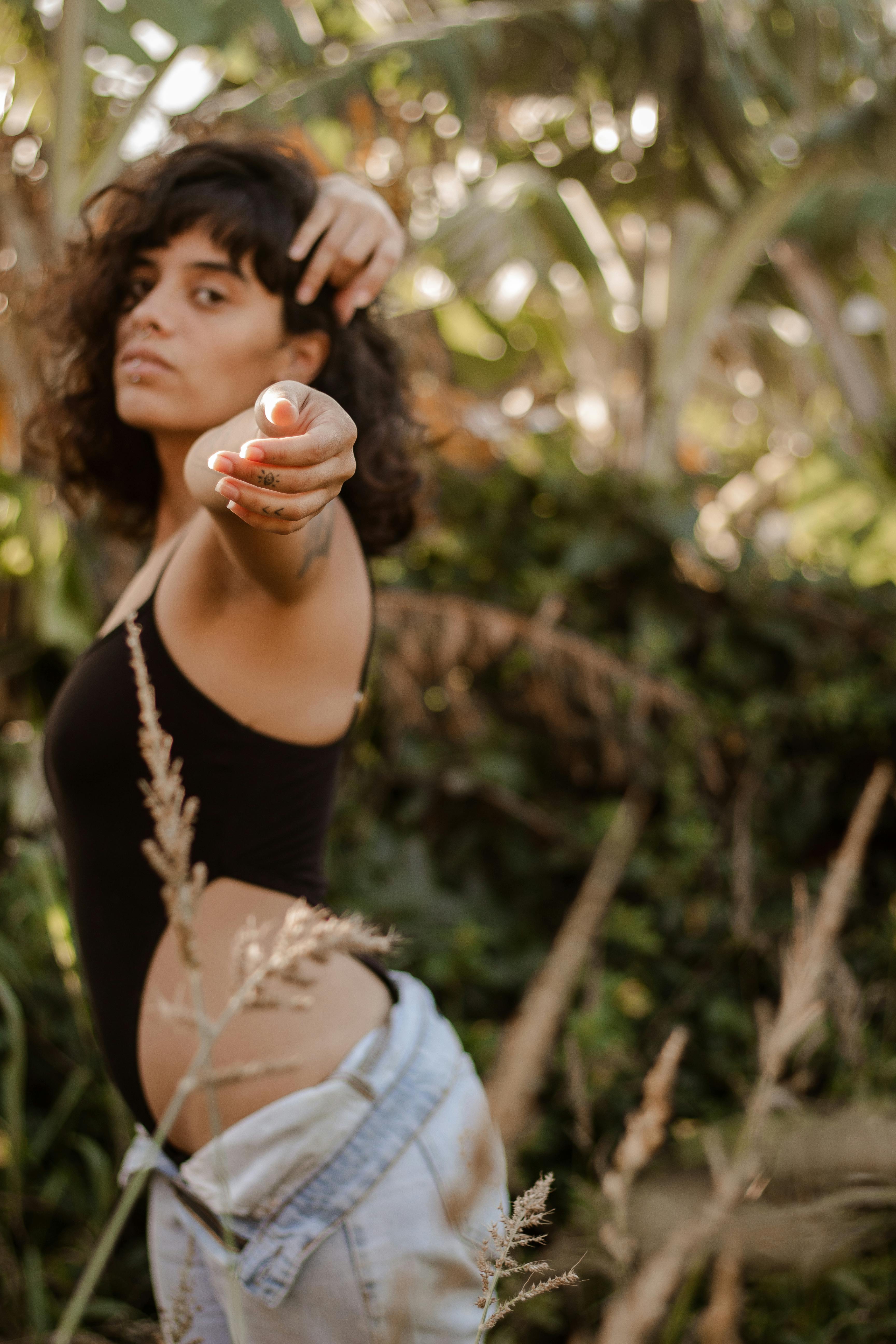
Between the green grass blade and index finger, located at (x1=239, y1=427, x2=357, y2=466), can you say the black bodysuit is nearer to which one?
index finger, located at (x1=239, y1=427, x2=357, y2=466)

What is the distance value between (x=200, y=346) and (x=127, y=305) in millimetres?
263

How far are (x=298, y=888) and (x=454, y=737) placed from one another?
1834 millimetres

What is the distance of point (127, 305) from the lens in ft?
3.96

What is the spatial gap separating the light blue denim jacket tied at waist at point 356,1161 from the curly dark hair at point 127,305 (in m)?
0.64

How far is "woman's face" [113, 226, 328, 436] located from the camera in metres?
1.01

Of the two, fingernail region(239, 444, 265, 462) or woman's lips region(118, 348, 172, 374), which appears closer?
fingernail region(239, 444, 265, 462)

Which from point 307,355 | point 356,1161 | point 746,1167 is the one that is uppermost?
point 307,355

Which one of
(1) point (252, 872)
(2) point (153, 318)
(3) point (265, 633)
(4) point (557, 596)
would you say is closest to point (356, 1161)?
(1) point (252, 872)

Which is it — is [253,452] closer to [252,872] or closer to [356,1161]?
[252,872]

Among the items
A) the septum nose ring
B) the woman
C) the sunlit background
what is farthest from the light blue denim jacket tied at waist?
the septum nose ring

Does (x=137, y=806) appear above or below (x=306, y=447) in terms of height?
below

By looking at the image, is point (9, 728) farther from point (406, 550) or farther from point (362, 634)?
point (362, 634)

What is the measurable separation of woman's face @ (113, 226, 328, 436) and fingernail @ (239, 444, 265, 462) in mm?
486

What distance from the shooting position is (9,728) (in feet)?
8.33
